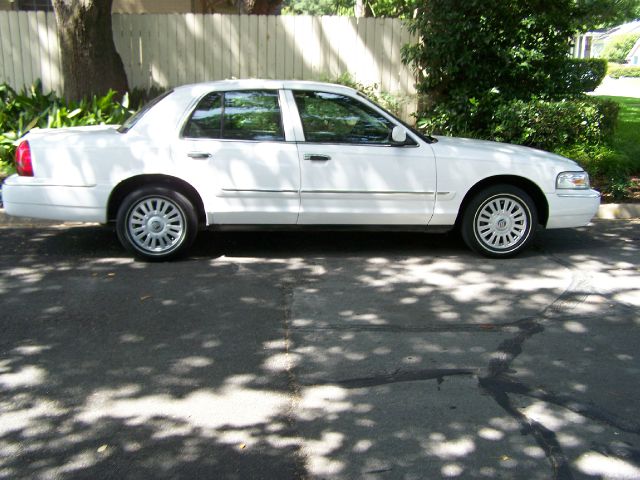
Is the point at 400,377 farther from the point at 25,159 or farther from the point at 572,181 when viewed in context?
the point at 25,159

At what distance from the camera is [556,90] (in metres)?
12.4

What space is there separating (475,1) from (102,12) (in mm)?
5835

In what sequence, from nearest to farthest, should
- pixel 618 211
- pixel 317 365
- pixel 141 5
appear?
pixel 317 365 < pixel 618 211 < pixel 141 5

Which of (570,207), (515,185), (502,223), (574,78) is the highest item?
(574,78)

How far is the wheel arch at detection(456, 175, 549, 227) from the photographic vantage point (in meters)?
7.00

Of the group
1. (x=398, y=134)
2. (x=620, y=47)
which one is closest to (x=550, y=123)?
(x=398, y=134)

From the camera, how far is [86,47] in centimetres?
1118

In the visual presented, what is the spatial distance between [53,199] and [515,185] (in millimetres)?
4353

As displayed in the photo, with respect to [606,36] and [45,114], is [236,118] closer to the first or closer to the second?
[45,114]

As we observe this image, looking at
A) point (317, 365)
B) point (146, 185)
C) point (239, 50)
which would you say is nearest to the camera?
point (317, 365)

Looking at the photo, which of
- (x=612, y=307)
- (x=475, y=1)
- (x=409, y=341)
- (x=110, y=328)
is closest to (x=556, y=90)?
(x=475, y=1)

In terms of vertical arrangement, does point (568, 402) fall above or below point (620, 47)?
below

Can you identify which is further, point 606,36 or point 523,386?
point 606,36

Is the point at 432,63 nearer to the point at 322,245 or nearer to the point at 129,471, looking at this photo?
the point at 322,245
